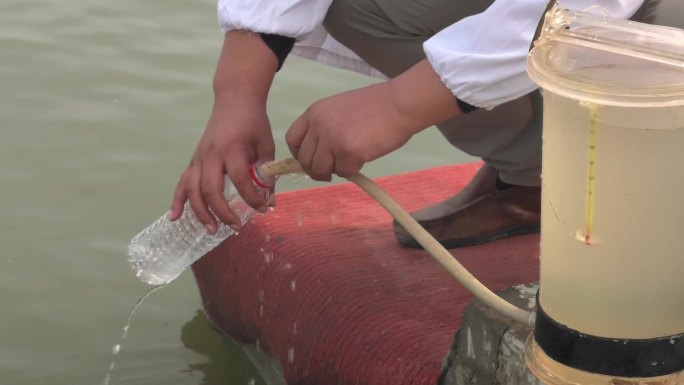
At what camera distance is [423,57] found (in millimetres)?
2068

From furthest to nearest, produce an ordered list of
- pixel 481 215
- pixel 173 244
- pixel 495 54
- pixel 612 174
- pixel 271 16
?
pixel 173 244 → pixel 481 215 → pixel 271 16 → pixel 495 54 → pixel 612 174

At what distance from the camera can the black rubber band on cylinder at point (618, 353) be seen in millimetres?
1372

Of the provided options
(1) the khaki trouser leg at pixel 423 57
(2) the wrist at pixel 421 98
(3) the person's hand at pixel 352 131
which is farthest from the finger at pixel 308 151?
(1) the khaki trouser leg at pixel 423 57

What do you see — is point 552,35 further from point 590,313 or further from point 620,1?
point 620,1

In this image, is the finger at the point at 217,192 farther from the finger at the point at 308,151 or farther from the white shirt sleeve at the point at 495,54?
the white shirt sleeve at the point at 495,54

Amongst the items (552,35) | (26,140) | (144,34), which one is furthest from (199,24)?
(552,35)

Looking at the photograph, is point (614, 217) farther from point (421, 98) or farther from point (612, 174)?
point (421, 98)

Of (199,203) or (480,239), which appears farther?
(480,239)

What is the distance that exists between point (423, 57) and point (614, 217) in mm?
812

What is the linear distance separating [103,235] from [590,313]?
1.68 m

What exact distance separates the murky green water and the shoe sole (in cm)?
45

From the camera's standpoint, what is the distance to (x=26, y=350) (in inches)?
96.8

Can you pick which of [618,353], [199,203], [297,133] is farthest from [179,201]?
[618,353]

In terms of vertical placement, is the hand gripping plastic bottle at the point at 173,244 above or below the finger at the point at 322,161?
below
